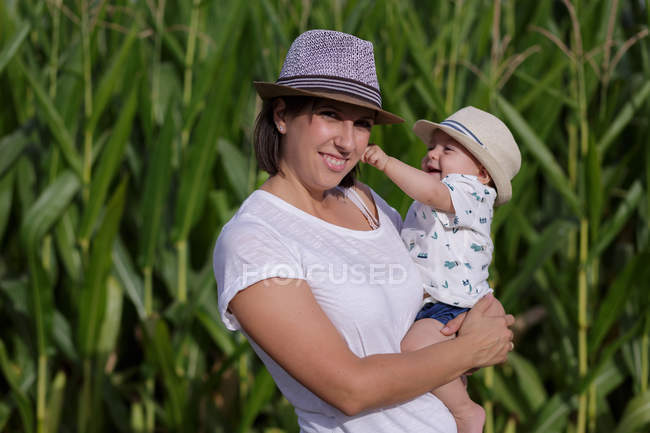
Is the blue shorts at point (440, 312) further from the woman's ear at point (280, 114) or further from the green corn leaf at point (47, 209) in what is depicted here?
the green corn leaf at point (47, 209)

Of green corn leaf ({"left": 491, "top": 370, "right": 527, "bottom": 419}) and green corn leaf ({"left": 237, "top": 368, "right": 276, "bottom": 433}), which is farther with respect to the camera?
green corn leaf ({"left": 491, "top": 370, "right": 527, "bottom": 419})

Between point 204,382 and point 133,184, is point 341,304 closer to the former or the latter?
point 204,382

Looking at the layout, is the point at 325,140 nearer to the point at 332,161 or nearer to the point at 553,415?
the point at 332,161

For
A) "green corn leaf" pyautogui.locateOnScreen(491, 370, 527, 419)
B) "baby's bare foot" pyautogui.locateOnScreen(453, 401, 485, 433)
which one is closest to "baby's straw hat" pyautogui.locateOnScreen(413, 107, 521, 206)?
"baby's bare foot" pyautogui.locateOnScreen(453, 401, 485, 433)

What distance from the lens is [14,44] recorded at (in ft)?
6.72

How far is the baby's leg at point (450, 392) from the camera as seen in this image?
1134 millimetres

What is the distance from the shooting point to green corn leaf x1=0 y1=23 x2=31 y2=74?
2047mm

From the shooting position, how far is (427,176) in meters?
1.17

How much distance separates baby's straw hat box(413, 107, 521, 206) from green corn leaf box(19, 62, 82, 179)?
3.97 feet

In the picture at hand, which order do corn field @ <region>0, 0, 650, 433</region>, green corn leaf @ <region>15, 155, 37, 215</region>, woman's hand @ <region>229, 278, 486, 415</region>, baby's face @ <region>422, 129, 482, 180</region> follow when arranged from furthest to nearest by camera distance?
green corn leaf @ <region>15, 155, 37, 215</region>
corn field @ <region>0, 0, 650, 433</region>
baby's face @ <region>422, 129, 482, 180</region>
woman's hand @ <region>229, 278, 486, 415</region>

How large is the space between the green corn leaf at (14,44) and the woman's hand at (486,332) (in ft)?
5.20

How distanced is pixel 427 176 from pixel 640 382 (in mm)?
1346

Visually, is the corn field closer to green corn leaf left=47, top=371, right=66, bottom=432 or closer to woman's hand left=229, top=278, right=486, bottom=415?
green corn leaf left=47, top=371, right=66, bottom=432

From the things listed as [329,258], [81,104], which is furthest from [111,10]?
[329,258]
